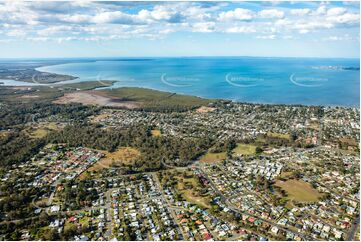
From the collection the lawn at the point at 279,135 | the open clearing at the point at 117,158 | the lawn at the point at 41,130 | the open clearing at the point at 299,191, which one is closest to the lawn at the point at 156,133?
the open clearing at the point at 117,158

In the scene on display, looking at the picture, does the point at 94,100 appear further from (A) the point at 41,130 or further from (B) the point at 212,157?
(B) the point at 212,157

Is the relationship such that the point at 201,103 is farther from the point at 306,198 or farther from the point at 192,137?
the point at 306,198

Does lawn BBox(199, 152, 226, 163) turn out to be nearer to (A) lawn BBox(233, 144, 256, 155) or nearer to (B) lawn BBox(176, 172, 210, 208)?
(A) lawn BBox(233, 144, 256, 155)

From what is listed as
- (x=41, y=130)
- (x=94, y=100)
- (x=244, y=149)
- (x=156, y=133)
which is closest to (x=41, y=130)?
(x=41, y=130)

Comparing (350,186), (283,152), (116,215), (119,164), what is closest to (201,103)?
(283,152)

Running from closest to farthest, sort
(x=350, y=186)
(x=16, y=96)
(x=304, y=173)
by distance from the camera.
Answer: (x=350, y=186)
(x=304, y=173)
(x=16, y=96)

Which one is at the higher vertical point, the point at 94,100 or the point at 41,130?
the point at 94,100

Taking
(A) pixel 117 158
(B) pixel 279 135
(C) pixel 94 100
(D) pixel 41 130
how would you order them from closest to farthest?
(A) pixel 117 158 < (B) pixel 279 135 < (D) pixel 41 130 < (C) pixel 94 100

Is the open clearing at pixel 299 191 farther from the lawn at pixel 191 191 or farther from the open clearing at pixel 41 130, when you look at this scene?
the open clearing at pixel 41 130
